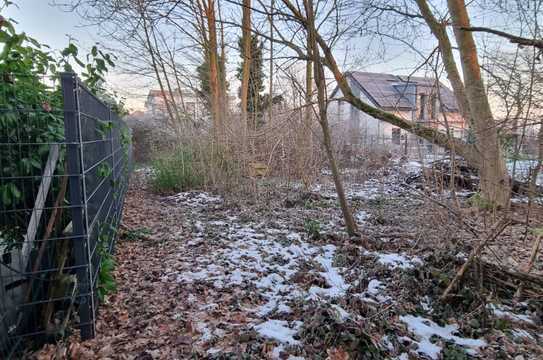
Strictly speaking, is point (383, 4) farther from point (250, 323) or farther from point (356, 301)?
point (250, 323)

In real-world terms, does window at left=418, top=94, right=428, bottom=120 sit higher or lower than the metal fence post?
higher

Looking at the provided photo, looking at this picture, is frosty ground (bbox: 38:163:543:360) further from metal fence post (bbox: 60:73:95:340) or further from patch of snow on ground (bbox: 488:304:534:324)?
metal fence post (bbox: 60:73:95:340)

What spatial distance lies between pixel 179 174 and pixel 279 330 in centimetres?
552

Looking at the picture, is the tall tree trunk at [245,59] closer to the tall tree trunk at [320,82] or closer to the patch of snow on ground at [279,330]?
the tall tree trunk at [320,82]

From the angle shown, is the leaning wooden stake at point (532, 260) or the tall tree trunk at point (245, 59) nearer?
the leaning wooden stake at point (532, 260)

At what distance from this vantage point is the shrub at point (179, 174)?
6.96 meters

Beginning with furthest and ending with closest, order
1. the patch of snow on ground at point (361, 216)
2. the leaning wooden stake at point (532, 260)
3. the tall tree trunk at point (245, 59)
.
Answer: the tall tree trunk at point (245, 59) → the patch of snow on ground at point (361, 216) → the leaning wooden stake at point (532, 260)

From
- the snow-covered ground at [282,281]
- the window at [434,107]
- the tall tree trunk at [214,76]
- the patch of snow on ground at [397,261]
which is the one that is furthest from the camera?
the tall tree trunk at [214,76]

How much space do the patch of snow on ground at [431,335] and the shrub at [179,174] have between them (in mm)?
5565

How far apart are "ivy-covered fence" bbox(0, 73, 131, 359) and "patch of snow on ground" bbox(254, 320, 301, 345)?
104 centimetres

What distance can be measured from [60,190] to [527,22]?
3912 millimetres

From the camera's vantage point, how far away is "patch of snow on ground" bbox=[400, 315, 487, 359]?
1849 mm

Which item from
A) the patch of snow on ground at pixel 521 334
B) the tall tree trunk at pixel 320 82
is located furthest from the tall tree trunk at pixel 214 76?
the patch of snow on ground at pixel 521 334

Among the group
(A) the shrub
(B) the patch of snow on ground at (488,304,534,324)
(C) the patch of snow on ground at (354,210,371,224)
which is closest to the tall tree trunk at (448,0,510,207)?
(B) the patch of snow on ground at (488,304,534,324)
